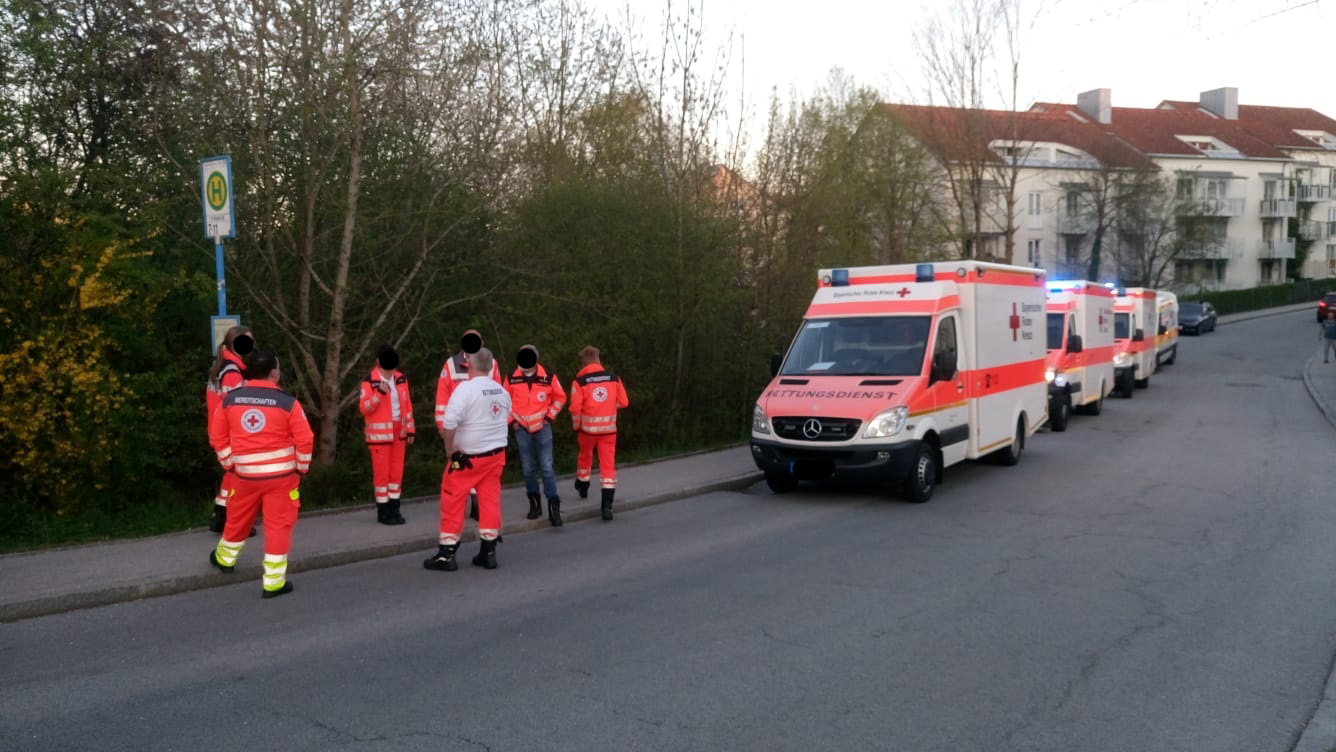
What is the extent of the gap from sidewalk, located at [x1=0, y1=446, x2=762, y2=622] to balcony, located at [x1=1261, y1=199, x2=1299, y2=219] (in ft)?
253

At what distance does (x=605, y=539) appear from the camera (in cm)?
1016

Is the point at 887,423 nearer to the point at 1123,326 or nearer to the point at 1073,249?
the point at 1123,326

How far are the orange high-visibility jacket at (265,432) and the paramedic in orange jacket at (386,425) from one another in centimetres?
241

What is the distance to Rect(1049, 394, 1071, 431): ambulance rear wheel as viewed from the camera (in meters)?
19.9

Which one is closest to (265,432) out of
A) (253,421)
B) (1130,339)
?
(253,421)

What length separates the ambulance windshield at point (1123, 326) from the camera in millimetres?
27641

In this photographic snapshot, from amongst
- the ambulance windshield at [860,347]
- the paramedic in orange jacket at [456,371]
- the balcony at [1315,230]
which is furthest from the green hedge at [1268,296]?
the paramedic in orange jacket at [456,371]

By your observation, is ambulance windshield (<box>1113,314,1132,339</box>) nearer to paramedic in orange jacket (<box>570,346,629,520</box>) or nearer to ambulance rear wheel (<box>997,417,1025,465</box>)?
ambulance rear wheel (<box>997,417,1025,465</box>)

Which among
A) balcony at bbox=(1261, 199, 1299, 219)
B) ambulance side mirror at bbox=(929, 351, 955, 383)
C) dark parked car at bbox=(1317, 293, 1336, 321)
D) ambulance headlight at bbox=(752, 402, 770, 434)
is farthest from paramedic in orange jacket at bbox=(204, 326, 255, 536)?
balcony at bbox=(1261, 199, 1299, 219)

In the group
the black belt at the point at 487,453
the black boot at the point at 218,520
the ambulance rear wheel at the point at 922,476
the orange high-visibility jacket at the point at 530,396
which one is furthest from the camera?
the ambulance rear wheel at the point at 922,476

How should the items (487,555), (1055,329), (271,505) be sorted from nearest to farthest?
1. (271,505)
2. (487,555)
3. (1055,329)

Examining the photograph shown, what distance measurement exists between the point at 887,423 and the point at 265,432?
265 inches

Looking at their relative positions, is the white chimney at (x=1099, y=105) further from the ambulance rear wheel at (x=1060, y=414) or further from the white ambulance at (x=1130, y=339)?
the ambulance rear wheel at (x=1060, y=414)

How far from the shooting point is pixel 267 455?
23.9ft
